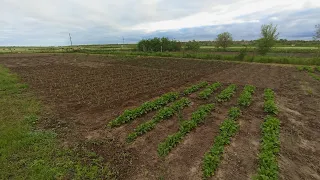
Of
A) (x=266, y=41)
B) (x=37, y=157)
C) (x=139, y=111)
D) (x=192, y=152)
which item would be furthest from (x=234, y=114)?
(x=266, y=41)

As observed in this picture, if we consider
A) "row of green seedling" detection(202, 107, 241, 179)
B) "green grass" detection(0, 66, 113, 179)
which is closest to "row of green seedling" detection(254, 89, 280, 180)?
"row of green seedling" detection(202, 107, 241, 179)

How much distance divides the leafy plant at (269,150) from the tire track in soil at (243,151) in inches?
6.4

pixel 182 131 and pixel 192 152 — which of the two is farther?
A: pixel 182 131

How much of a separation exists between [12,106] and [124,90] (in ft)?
17.4

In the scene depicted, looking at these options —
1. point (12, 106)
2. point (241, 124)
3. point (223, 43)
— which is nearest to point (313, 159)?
point (241, 124)

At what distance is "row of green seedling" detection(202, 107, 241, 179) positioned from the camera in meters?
4.13

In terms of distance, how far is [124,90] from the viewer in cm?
1091

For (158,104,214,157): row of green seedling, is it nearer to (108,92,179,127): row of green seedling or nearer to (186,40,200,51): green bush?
(108,92,179,127): row of green seedling

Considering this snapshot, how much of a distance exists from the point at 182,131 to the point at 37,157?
401 cm

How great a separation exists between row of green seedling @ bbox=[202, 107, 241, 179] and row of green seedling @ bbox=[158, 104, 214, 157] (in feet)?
2.74

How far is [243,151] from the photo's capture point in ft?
16.2

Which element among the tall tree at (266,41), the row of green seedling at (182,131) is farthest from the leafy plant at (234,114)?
the tall tree at (266,41)

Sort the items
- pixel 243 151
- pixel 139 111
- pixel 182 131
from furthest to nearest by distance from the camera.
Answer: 1. pixel 139 111
2. pixel 182 131
3. pixel 243 151

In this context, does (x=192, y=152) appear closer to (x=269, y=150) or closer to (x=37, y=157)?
(x=269, y=150)
